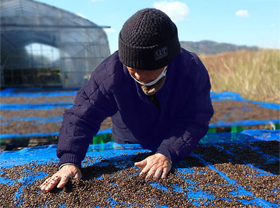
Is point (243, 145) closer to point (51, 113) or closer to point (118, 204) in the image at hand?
point (118, 204)

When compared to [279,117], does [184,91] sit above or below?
Result: above

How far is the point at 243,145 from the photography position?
85.4 inches

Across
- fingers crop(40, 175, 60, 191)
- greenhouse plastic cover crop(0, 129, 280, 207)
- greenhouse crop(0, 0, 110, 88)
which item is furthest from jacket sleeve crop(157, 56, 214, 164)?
greenhouse crop(0, 0, 110, 88)

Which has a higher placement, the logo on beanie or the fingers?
the logo on beanie

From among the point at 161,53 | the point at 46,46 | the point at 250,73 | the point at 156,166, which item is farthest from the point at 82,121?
the point at 46,46

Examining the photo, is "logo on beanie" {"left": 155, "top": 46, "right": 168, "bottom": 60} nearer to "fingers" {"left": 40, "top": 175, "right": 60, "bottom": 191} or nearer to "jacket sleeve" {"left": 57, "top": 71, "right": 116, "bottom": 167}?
"jacket sleeve" {"left": 57, "top": 71, "right": 116, "bottom": 167}

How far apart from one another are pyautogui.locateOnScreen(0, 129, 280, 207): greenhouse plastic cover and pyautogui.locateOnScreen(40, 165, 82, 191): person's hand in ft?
0.49

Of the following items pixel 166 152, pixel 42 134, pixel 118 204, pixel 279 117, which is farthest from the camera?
pixel 279 117

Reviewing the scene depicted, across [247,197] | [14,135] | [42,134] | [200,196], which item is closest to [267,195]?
[247,197]

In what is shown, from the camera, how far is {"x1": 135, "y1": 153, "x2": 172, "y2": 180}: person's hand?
1.44m

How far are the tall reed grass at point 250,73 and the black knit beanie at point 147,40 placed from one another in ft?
16.4

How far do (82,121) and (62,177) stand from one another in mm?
345

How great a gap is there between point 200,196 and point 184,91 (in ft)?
2.13

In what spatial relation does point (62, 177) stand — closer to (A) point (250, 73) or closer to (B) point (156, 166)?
(B) point (156, 166)
